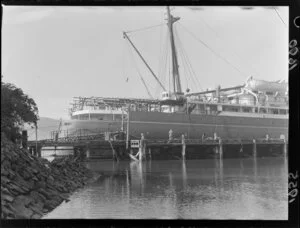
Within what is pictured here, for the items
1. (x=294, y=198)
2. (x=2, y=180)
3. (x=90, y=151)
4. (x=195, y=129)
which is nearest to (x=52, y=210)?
(x=2, y=180)

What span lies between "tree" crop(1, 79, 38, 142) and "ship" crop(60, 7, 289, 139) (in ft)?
40.7

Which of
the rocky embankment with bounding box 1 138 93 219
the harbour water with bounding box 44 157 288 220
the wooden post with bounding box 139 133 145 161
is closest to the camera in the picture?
the rocky embankment with bounding box 1 138 93 219

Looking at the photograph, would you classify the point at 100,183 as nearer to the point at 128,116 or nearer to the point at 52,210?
the point at 52,210

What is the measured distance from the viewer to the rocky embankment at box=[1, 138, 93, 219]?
835 centimetres

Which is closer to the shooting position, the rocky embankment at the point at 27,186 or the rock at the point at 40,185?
the rocky embankment at the point at 27,186

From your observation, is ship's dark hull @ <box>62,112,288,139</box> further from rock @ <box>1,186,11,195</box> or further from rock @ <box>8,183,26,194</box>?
rock @ <box>1,186,11,195</box>

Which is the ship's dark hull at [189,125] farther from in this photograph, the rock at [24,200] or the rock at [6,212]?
the rock at [6,212]

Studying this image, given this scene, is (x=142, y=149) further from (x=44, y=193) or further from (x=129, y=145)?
(x=44, y=193)

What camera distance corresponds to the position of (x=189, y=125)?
29.2 metres

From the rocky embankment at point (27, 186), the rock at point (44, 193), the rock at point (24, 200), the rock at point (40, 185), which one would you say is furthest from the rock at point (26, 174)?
the rock at point (24, 200)

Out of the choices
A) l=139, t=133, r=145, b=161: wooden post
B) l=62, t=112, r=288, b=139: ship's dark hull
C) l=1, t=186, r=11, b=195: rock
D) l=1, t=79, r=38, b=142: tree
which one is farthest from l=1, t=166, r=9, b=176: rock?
l=62, t=112, r=288, b=139: ship's dark hull

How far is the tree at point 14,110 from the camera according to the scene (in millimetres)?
10887

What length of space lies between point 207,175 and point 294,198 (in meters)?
→ 9.47

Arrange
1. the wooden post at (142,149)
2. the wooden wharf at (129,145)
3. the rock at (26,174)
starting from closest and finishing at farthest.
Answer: the rock at (26,174) → the wooden wharf at (129,145) → the wooden post at (142,149)
